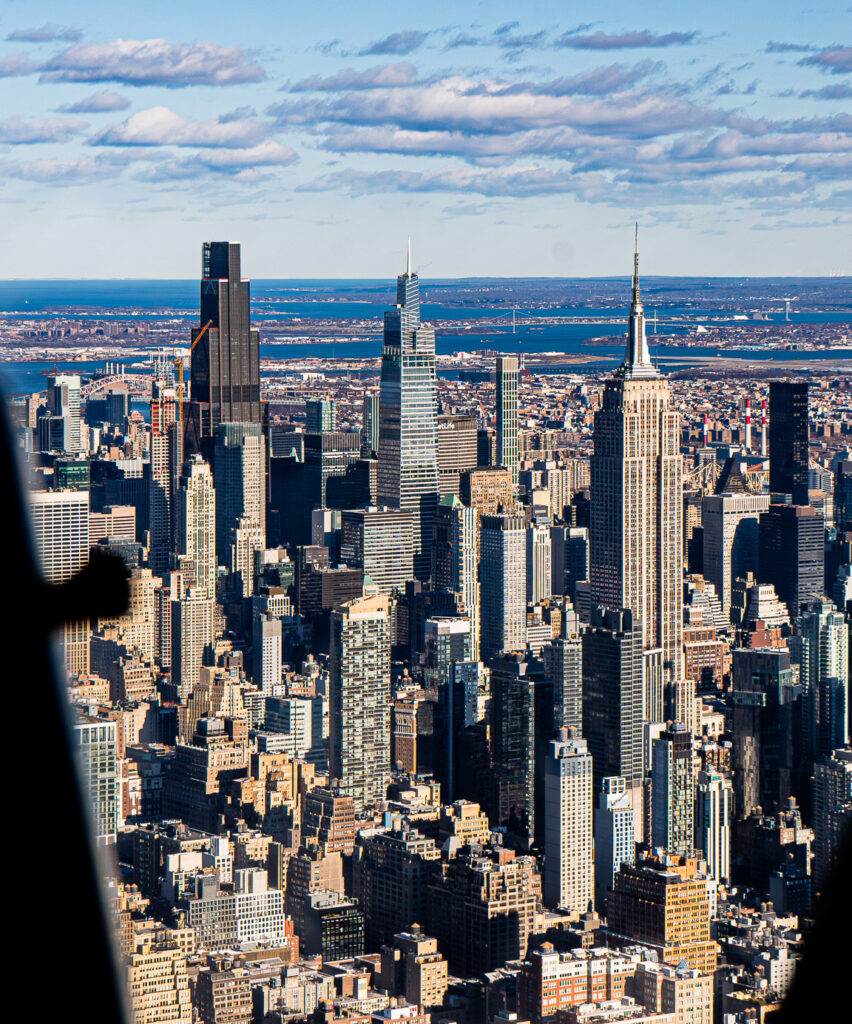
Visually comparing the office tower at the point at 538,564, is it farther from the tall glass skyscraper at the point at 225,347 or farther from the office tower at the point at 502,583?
the tall glass skyscraper at the point at 225,347

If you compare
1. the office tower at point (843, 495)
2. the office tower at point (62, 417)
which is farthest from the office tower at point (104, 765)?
the office tower at point (843, 495)

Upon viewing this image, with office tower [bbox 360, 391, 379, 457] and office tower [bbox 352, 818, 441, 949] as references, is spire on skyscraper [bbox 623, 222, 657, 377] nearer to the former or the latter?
office tower [bbox 360, 391, 379, 457]

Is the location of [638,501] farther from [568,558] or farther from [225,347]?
[225,347]

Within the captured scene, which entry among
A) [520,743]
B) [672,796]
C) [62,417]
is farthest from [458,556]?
[672,796]

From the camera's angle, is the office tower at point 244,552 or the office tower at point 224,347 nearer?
the office tower at point 244,552

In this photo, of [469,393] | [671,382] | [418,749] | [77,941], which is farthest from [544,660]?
[77,941]

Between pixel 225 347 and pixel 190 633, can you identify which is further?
pixel 225 347

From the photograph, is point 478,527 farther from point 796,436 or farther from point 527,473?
point 796,436
